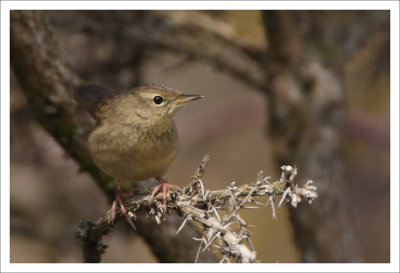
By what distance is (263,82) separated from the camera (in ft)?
16.4

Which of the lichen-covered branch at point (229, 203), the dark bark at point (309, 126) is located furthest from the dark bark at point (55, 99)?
the dark bark at point (309, 126)

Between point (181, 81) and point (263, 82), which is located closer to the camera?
point (263, 82)

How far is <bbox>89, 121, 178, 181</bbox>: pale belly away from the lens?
318 cm

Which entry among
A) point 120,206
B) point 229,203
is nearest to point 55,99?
point 120,206

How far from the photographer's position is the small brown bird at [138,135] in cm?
320

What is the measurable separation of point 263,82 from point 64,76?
201 centimetres

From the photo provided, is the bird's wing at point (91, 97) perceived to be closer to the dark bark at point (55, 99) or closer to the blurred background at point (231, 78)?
the dark bark at point (55, 99)

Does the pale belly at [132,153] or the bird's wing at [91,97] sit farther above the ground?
the bird's wing at [91,97]

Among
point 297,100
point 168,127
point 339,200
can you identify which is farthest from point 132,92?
point 339,200

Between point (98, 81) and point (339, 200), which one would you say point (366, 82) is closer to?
point (339, 200)

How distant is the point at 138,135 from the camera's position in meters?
3.32

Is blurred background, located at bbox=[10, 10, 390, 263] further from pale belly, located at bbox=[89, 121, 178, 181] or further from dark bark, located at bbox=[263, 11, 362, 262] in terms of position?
pale belly, located at bbox=[89, 121, 178, 181]

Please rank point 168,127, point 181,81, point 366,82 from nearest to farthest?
Result: point 168,127, point 366,82, point 181,81

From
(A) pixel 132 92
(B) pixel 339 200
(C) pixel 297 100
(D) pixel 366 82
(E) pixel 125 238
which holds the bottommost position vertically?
(E) pixel 125 238
